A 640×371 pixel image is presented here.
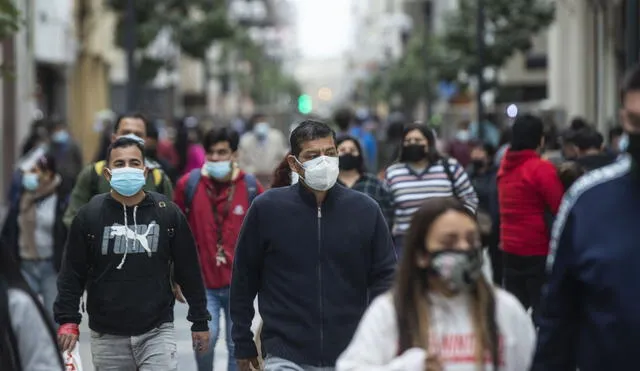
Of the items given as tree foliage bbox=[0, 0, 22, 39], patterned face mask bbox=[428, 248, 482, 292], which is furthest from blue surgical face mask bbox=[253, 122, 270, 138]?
patterned face mask bbox=[428, 248, 482, 292]

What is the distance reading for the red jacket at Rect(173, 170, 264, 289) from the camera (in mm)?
9500

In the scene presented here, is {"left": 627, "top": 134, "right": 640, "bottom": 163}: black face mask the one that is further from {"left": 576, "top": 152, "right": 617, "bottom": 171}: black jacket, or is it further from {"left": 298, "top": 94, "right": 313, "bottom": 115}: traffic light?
{"left": 298, "top": 94, "right": 313, "bottom": 115}: traffic light

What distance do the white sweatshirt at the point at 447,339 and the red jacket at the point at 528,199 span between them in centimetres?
543

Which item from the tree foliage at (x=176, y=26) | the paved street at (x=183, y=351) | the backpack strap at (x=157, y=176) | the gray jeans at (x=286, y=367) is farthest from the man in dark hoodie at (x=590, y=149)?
the tree foliage at (x=176, y=26)

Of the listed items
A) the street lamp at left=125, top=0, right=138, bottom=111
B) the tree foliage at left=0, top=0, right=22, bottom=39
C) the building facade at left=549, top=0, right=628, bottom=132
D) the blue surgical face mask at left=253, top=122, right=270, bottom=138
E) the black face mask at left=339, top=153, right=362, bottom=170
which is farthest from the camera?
the building facade at left=549, top=0, right=628, bottom=132

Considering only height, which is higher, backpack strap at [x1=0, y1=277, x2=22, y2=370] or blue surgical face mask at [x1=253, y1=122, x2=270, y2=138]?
blue surgical face mask at [x1=253, y1=122, x2=270, y2=138]

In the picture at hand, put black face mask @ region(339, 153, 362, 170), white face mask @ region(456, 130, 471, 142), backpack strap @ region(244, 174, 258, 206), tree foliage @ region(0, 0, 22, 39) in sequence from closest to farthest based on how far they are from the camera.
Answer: backpack strap @ region(244, 174, 258, 206) < black face mask @ region(339, 153, 362, 170) < tree foliage @ region(0, 0, 22, 39) < white face mask @ region(456, 130, 471, 142)

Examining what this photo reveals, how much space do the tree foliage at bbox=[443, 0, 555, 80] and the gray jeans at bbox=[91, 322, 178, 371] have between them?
26.6m

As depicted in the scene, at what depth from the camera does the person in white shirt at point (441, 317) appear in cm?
452

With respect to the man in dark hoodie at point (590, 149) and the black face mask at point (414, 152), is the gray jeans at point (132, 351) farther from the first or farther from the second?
the man in dark hoodie at point (590, 149)

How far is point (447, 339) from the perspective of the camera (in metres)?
4.54

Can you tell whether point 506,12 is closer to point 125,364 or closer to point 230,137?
point 230,137

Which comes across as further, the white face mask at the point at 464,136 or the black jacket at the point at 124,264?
the white face mask at the point at 464,136

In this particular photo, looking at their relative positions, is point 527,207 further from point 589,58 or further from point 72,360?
point 589,58
